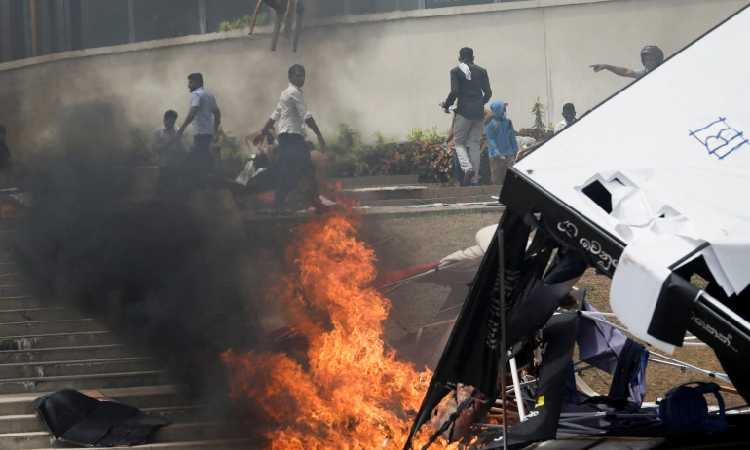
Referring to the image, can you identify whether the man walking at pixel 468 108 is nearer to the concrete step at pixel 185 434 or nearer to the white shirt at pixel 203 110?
the white shirt at pixel 203 110

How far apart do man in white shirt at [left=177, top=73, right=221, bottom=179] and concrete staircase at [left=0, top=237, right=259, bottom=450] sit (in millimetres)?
2830

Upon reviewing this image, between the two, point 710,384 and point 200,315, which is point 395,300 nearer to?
point 200,315

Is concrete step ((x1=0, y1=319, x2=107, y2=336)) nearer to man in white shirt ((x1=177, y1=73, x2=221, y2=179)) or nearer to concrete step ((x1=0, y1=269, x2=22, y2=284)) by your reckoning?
concrete step ((x1=0, y1=269, x2=22, y2=284))

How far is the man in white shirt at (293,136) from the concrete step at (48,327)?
2.92 metres

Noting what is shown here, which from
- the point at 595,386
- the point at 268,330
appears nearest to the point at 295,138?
the point at 268,330

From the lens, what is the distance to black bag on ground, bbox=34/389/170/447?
10.4m

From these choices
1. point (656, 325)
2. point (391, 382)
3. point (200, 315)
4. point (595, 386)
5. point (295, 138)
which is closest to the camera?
point (656, 325)

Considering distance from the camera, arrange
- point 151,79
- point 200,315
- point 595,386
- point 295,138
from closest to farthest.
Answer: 1. point 595,386
2. point 200,315
3. point 295,138
4. point 151,79

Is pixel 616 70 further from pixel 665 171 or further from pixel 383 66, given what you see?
pixel 665 171

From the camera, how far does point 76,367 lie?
1200cm

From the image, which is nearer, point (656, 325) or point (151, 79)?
point (656, 325)

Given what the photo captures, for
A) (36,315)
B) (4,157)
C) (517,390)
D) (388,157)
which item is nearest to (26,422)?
(36,315)

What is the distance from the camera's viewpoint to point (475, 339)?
668 centimetres

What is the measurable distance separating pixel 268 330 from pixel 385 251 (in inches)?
72.5
